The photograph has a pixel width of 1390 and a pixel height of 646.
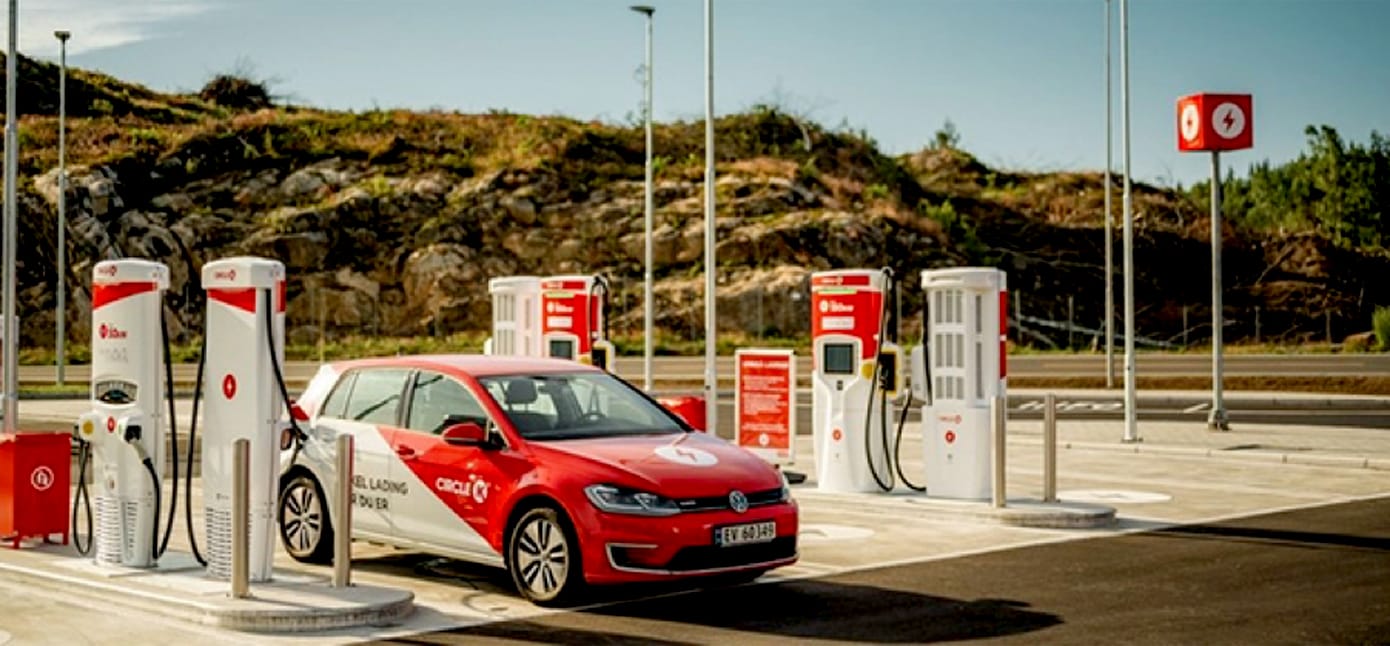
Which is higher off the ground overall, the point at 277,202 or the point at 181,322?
the point at 277,202

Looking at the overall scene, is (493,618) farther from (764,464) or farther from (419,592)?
(764,464)

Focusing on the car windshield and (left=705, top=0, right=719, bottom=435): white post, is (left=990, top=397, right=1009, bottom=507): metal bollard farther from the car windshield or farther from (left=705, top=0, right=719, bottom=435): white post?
(left=705, top=0, right=719, bottom=435): white post

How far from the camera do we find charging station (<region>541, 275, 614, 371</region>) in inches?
782

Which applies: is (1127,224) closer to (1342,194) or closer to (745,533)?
(745,533)

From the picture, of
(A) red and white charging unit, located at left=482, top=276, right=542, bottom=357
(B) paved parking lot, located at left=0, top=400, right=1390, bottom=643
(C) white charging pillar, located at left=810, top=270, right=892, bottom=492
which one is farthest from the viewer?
(A) red and white charging unit, located at left=482, top=276, right=542, bottom=357

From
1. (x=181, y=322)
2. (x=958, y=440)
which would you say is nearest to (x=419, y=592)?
(x=958, y=440)

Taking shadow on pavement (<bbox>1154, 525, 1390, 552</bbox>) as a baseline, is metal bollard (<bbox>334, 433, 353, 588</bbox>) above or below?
above

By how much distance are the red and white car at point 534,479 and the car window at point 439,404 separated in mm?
11

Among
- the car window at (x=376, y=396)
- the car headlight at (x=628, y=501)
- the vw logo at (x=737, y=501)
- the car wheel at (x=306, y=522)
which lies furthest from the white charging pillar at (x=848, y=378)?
the car headlight at (x=628, y=501)

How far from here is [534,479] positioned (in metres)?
10.6

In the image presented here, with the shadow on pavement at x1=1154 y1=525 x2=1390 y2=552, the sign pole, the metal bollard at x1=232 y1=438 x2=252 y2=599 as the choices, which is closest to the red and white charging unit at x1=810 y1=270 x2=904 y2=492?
the shadow on pavement at x1=1154 y1=525 x2=1390 y2=552

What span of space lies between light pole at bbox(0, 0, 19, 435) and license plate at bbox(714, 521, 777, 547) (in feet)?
33.7

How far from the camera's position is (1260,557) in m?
12.6

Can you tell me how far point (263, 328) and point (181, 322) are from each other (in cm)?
4817
